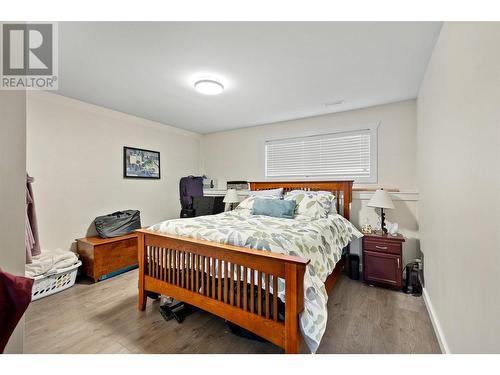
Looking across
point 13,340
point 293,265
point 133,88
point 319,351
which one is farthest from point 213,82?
point 319,351

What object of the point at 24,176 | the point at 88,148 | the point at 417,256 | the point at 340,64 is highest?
the point at 340,64

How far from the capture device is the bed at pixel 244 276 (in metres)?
1.33

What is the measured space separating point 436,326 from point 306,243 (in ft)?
3.91

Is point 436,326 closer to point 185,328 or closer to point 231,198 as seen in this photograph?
point 185,328

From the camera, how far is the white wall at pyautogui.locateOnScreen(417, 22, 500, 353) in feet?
2.90

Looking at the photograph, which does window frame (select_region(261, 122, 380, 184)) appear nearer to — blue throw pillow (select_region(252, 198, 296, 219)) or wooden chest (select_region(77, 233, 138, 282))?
blue throw pillow (select_region(252, 198, 296, 219))

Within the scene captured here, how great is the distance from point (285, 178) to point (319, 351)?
2.62m

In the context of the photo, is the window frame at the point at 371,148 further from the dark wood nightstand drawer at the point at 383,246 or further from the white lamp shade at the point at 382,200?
the dark wood nightstand drawer at the point at 383,246

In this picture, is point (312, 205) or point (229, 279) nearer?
point (229, 279)

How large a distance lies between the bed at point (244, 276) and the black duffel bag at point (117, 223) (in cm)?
122

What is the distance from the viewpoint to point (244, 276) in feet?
5.04

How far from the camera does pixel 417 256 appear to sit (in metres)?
2.76

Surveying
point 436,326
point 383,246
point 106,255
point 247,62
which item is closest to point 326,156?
point 383,246
